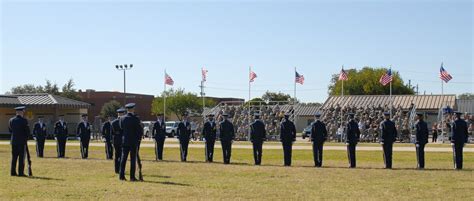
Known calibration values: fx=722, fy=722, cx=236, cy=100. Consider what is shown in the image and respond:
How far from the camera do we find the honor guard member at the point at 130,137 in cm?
1781

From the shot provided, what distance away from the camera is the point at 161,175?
1941cm

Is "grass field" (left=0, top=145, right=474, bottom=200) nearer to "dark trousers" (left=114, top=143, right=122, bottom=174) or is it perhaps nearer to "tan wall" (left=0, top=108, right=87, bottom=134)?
"dark trousers" (left=114, top=143, right=122, bottom=174)

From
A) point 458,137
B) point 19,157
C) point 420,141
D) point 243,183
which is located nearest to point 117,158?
point 19,157

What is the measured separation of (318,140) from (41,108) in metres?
43.5

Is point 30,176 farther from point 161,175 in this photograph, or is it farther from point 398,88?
point 398,88

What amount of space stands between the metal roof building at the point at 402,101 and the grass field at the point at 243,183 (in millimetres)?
40380

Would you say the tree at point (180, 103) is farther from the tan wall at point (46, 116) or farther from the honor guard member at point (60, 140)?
the honor guard member at point (60, 140)

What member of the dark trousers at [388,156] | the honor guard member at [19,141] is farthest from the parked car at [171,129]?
the honor guard member at [19,141]

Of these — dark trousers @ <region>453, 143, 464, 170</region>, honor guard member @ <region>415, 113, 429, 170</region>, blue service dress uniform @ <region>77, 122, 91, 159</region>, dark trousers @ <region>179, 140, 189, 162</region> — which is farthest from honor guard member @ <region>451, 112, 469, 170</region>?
blue service dress uniform @ <region>77, 122, 91, 159</region>

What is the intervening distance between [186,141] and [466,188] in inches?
544

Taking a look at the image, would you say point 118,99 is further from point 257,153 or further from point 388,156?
point 388,156

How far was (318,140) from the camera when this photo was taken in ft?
77.5

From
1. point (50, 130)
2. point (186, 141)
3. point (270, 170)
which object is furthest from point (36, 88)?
point (270, 170)

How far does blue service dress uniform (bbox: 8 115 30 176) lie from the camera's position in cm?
1931
